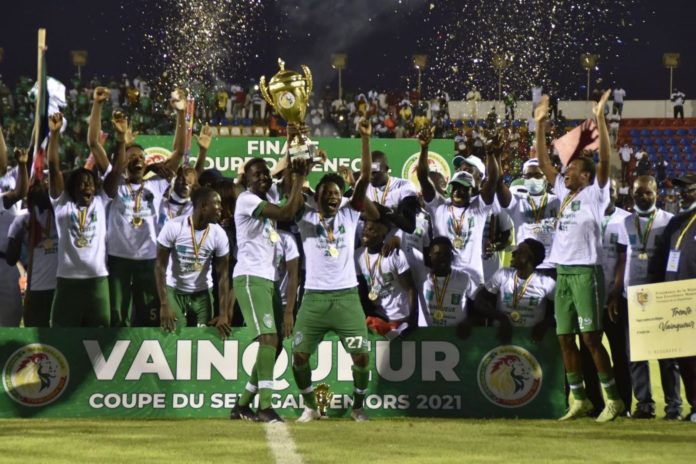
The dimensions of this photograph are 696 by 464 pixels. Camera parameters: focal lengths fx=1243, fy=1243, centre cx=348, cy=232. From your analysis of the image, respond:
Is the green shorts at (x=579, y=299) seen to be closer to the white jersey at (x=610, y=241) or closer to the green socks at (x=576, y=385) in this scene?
the green socks at (x=576, y=385)

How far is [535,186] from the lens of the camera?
10.9m

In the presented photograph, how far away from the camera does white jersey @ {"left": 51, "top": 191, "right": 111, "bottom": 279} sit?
9586mm

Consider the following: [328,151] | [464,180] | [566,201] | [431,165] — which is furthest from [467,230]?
[328,151]

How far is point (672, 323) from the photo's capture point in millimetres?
8891

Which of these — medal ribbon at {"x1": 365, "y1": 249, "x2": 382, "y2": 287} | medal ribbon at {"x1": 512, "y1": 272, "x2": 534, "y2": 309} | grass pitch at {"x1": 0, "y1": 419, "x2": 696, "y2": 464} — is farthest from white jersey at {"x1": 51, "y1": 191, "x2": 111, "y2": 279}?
medal ribbon at {"x1": 512, "y1": 272, "x2": 534, "y2": 309}

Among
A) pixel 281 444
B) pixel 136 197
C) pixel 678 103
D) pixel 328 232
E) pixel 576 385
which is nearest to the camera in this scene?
pixel 281 444

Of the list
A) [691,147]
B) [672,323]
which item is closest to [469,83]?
[691,147]

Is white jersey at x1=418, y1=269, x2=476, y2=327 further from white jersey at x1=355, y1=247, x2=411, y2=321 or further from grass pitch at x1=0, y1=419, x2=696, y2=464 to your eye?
grass pitch at x1=0, y1=419, x2=696, y2=464

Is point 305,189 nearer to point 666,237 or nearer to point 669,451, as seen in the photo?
point 666,237

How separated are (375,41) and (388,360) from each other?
4032cm

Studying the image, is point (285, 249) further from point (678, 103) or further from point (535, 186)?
point (678, 103)

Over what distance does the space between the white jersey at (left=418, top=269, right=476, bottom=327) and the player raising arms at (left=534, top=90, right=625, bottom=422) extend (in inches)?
33.5

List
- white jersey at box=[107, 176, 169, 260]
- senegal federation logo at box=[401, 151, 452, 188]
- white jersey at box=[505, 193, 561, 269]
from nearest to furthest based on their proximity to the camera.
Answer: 1. white jersey at box=[107, 176, 169, 260]
2. white jersey at box=[505, 193, 561, 269]
3. senegal federation logo at box=[401, 151, 452, 188]

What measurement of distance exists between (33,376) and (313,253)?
2.34 metres
